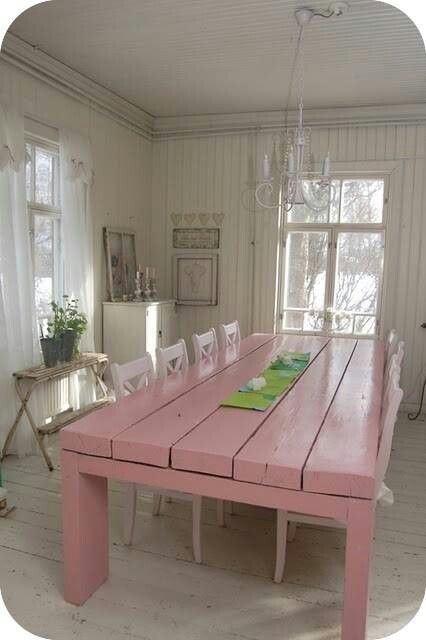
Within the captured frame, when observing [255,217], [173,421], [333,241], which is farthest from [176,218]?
[173,421]

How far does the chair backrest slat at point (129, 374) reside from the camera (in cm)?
248

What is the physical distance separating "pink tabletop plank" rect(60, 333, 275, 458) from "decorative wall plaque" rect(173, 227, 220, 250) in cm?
239

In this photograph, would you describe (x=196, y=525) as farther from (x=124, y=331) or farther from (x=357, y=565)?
(x=124, y=331)

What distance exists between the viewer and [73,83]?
13.6 ft

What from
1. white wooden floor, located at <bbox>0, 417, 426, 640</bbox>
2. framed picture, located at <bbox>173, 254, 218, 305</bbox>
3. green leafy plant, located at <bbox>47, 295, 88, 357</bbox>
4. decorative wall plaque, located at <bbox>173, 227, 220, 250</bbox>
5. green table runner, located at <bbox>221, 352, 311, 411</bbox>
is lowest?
white wooden floor, located at <bbox>0, 417, 426, 640</bbox>

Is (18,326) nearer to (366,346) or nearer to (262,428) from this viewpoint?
(262,428)

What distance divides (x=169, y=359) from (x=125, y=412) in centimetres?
85

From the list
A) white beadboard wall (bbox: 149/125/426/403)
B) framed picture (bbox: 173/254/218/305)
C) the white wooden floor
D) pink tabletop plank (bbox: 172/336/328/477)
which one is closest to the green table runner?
pink tabletop plank (bbox: 172/336/328/477)

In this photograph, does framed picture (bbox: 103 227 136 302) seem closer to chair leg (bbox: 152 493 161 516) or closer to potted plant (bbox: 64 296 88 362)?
potted plant (bbox: 64 296 88 362)

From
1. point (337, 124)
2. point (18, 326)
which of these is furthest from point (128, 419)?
point (337, 124)

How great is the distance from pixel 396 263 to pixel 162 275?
7.82 feet

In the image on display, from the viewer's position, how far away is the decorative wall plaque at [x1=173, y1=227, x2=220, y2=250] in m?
5.48

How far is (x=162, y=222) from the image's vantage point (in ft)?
18.5

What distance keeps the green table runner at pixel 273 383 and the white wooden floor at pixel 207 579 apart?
0.75 m
